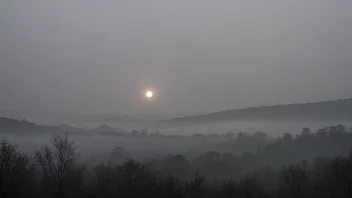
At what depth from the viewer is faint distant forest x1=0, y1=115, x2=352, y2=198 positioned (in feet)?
123

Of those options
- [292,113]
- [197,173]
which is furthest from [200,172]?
[292,113]

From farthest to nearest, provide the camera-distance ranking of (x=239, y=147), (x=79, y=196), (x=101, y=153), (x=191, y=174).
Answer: (x=239, y=147) < (x=101, y=153) < (x=191, y=174) < (x=79, y=196)

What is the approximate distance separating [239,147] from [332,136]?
28.9 meters

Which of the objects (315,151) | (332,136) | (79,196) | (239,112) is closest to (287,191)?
(79,196)

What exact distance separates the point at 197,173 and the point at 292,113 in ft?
397

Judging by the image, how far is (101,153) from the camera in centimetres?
11256

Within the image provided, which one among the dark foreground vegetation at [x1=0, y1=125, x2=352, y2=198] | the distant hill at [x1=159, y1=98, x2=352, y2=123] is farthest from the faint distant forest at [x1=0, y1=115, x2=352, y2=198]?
the distant hill at [x1=159, y1=98, x2=352, y2=123]

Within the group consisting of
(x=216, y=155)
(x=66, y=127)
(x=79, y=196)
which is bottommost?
(x=79, y=196)

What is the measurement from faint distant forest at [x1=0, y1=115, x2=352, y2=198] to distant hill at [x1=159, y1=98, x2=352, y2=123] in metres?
21.2

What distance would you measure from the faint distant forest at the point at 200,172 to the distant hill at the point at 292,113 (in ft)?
69.6

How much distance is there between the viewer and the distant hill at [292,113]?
144000 millimetres

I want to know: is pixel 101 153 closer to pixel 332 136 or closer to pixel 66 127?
pixel 66 127

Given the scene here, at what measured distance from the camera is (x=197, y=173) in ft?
139

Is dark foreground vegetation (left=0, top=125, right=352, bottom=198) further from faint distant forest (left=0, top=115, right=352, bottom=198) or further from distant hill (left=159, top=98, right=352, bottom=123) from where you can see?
distant hill (left=159, top=98, right=352, bottom=123)
